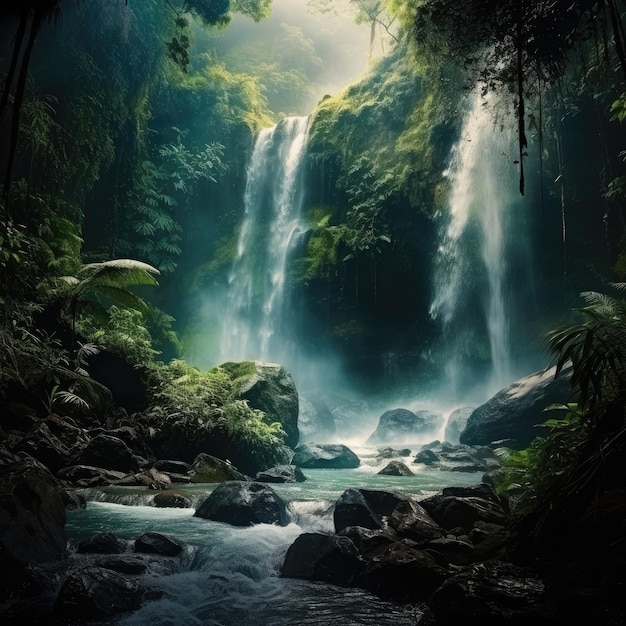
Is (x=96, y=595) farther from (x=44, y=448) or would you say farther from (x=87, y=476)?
(x=44, y=448)

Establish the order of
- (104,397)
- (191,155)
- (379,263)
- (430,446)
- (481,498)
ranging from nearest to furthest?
(481,498) < (104,397) < (430,446) < (379,263) < (191,155)

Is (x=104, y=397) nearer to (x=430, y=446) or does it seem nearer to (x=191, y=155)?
(x=430, y=446)

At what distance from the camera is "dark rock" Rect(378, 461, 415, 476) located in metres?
11.0

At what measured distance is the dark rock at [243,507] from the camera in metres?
6.34

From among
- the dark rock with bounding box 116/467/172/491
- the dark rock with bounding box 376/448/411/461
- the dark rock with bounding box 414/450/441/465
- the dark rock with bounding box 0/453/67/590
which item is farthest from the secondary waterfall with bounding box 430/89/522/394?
the dark rock with bounding box 0/453/67/590

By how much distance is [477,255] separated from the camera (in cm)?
1852

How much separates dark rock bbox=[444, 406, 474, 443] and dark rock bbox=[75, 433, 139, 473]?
1184 centimetres

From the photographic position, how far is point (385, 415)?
63.4ft

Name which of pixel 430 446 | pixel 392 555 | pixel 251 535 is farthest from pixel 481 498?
pixel 430 446

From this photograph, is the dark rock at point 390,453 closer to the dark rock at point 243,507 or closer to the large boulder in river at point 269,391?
the large boulder in river at point 269,391

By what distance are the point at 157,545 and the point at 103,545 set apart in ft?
1.70

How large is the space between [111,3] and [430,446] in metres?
16.6

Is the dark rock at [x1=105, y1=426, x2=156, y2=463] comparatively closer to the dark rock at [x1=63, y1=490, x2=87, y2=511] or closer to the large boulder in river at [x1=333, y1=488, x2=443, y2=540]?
the dark rock at [x1=63, y1=490, x2=87, y2=511]

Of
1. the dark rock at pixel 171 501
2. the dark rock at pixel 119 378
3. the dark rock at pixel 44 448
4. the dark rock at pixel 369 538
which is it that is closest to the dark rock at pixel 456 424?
the dark rock at pixel 119 378
